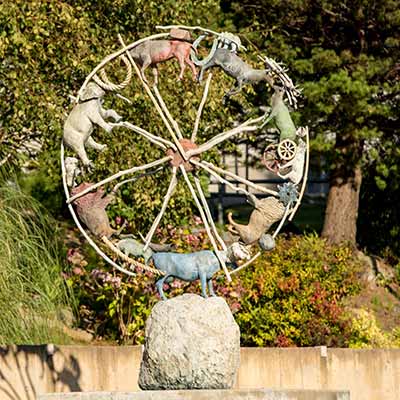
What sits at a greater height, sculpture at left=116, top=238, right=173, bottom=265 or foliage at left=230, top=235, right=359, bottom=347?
foliage at left=230, top=235, right=359, bottom=347

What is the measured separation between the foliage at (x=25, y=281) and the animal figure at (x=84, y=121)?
3457mm

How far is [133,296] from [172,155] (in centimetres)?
607

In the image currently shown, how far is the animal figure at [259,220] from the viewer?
11.6m

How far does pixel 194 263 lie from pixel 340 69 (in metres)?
9.81

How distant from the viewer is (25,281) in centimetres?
1559

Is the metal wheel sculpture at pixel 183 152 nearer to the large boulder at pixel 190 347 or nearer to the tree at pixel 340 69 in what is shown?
the large boulder at pixel 190 347

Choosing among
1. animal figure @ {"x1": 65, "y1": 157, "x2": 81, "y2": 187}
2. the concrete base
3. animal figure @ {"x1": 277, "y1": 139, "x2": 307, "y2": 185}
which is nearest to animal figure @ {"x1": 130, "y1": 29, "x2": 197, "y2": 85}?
animal figure @ {"x1": 65, "y1": 157, "x2": 81, "y2": 187}

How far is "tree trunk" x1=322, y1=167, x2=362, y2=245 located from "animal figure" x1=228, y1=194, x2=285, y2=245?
10.4m

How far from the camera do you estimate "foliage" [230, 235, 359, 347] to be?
17.8 meters

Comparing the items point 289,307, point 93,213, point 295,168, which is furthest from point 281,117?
point 289,307

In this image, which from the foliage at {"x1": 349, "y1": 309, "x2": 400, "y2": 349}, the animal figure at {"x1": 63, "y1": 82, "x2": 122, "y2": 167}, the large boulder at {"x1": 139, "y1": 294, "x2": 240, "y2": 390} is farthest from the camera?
the foliage at {"x1": 349, "y1": 309, "x2": 400, "y2": 349}

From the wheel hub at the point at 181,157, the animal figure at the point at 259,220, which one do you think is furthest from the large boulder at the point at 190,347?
the wheel hub at the point at 181,157

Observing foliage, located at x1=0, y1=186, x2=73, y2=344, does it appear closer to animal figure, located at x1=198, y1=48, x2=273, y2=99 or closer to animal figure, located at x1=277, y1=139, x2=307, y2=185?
animal figure, located at x1=198, y1=48, x2=273, y2=99

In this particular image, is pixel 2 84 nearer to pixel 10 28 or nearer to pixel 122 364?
pixel 10 28
